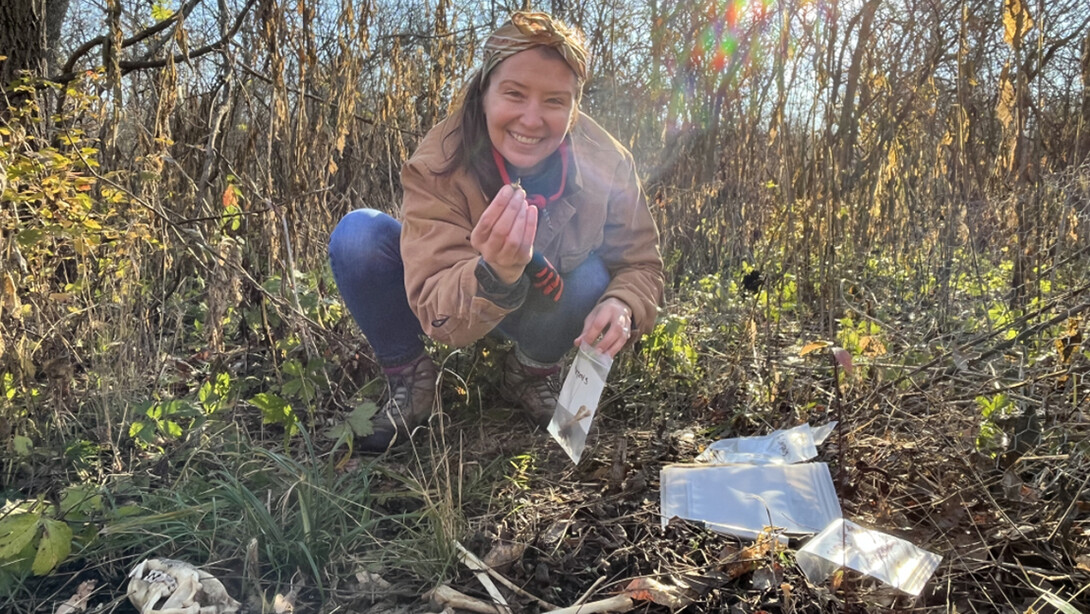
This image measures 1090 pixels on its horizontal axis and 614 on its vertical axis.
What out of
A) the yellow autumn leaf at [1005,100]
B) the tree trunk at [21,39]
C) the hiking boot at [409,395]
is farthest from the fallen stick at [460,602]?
the tree trunk at [21,39]

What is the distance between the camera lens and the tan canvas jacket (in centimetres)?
148

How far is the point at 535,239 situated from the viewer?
66.0 inches

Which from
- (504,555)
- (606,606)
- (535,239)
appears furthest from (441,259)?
(606,606)

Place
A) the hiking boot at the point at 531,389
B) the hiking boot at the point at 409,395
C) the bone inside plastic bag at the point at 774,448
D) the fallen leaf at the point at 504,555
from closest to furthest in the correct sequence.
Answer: the fallen leaf at the point at 504,555, the bone inside plastic bag at the point at 774,448, the hiking boot at the point at 409,395, the hiking boot at the point at 531,389

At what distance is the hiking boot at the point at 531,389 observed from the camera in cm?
180

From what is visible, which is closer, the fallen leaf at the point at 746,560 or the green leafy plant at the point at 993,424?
the fallen leaf at the point at 746,560

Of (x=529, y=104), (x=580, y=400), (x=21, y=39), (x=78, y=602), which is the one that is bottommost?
(x=78, y=602)

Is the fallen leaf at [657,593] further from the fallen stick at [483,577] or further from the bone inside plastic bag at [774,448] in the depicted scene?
the bone inside plastic bag at [774,448]

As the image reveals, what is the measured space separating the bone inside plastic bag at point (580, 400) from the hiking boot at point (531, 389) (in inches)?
15.1

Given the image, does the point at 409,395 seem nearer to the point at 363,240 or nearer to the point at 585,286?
→ the point at 363,240

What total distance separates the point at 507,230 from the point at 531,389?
2.31 feet

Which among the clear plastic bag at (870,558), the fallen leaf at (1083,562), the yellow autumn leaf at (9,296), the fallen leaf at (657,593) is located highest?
the yellow autumn leaf at (9,296)

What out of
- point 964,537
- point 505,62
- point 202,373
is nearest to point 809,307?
point 964,537

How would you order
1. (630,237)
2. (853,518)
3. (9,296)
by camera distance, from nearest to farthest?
(853,518) < (9,296) < (630,237)
